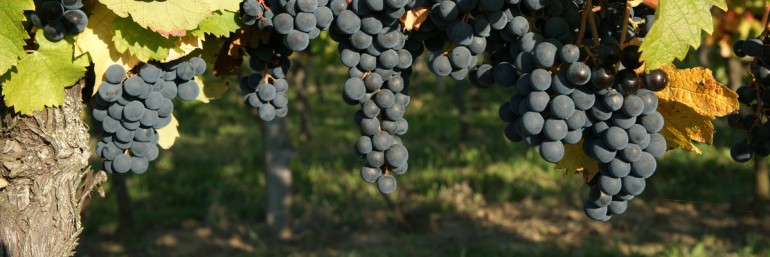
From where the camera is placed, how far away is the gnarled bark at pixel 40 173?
4.26 feet

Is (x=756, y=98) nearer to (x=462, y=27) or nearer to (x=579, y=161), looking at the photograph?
(x=579, y=161)

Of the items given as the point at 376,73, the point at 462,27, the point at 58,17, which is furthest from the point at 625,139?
the point at 58,17

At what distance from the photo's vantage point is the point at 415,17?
3.94 feet

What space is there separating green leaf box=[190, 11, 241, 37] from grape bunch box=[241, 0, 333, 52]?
0.04 m

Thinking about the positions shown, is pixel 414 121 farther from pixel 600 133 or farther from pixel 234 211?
pixel 600 133

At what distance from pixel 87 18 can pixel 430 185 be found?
638 centimetres

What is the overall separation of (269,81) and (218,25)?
0.74 feet

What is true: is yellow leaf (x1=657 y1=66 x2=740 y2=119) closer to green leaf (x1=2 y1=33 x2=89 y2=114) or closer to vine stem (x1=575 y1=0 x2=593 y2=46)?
vine stem (x1=575 y1=0 x2=593 y2=46)

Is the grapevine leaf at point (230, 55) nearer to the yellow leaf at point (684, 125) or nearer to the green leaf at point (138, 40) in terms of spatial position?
the green leaf at point (138, 40)

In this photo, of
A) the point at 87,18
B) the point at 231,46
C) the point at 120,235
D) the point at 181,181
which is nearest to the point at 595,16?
the point at 231,46

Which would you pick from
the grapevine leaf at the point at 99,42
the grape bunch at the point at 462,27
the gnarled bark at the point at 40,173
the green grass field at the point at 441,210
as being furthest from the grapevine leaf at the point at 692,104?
the green grass field at the point at 441,210

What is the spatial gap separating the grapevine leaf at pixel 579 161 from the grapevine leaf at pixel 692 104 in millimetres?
133

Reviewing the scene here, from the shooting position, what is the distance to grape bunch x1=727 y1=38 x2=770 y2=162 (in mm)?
1477

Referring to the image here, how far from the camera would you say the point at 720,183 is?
6.91 m
